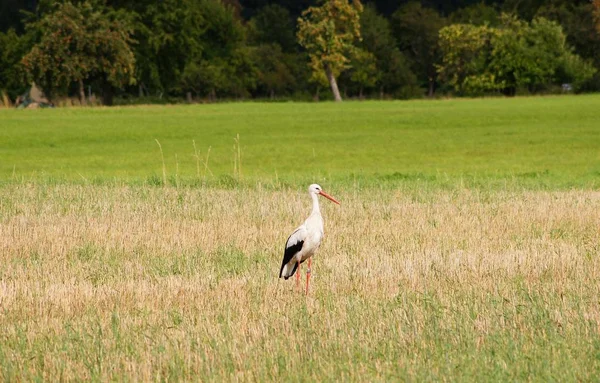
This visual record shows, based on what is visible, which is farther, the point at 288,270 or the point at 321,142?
the point at 321,142

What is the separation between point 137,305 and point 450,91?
92.8 m

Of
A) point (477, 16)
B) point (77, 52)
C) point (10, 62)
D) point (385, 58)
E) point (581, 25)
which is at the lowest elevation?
point (10, 62)

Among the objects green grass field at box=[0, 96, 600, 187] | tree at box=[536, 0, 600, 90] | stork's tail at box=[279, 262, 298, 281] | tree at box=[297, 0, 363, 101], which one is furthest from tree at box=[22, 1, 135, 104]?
stork's tail at box=[279, 262, 298, 281]

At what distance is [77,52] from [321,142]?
3373 cm

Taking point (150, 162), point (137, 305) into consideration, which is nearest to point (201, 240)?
point (137, 305)

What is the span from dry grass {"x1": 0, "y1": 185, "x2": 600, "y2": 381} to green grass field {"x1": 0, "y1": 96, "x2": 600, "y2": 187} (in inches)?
416

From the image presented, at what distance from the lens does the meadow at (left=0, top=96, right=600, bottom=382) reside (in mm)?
8922

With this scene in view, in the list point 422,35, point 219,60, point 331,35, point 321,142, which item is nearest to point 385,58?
point 422,35

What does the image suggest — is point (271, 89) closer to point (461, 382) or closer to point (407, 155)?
point (407, 155)

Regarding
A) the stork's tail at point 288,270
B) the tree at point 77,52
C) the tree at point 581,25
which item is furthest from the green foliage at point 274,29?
the stork's tail at point 288,270

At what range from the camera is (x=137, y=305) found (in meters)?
11.3

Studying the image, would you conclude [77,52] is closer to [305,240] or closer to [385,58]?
[385,58]

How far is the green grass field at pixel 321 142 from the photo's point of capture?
33.8 meters

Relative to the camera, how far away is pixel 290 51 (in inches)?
4466
